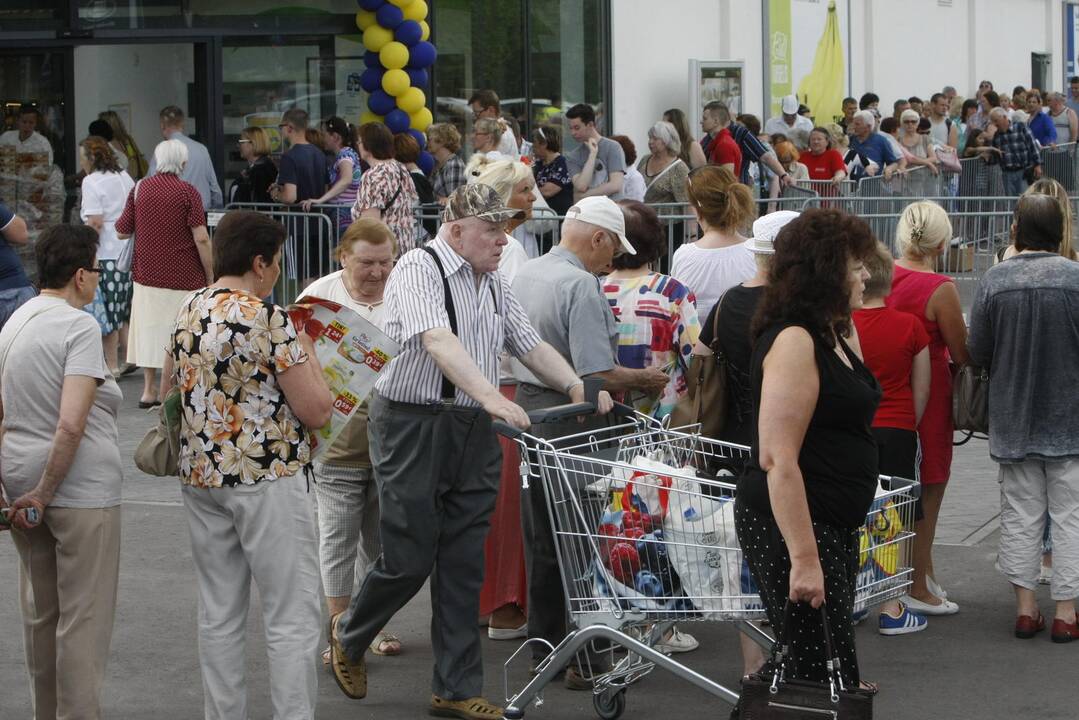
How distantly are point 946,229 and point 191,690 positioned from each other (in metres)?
3.73

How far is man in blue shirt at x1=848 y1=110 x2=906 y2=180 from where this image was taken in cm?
1984

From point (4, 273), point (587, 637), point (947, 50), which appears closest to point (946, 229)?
point (587, 637)

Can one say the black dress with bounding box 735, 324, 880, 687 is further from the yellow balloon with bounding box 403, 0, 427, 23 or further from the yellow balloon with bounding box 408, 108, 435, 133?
the yellow balloon with bounding box 403, 0, 427, 23

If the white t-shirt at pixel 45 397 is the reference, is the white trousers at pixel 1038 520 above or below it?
below

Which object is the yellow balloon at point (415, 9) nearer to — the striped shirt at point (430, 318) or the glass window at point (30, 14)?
the glass window at point (30, 14)

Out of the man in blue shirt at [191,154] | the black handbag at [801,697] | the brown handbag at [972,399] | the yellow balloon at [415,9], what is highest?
the yellow balloon at [415,9]

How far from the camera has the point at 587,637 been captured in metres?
5.09

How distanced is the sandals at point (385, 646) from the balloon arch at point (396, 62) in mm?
10104

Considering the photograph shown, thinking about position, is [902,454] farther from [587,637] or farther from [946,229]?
[587,637]

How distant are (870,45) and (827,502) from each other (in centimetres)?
2542

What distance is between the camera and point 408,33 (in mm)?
16281

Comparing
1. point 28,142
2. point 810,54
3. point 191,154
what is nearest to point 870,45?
point 810,54

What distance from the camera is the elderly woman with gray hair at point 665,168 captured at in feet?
44.3

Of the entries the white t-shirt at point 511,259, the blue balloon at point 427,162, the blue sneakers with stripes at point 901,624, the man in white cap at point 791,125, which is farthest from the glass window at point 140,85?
the blue sneakers with stripes at point 901,624
